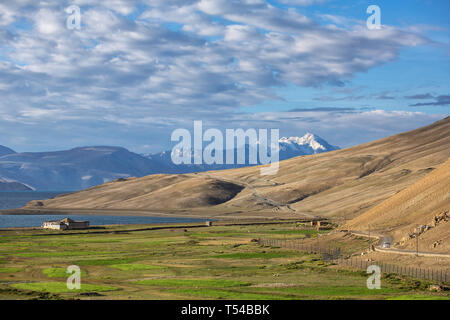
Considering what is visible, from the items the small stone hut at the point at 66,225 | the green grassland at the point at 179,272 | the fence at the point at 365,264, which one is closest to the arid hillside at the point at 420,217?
the fence at the point at 365,264

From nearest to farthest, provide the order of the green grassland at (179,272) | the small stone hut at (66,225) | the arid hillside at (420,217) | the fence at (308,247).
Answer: the green grassland at (179,272) → the arid hillside at (420,217) → the fence at (308,247) → the small stone hut at (66,225)

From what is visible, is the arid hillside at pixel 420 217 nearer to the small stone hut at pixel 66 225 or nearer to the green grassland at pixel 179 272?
the green grassland at pixel 179 272

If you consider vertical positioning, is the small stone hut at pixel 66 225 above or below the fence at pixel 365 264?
above

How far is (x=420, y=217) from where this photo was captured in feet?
353

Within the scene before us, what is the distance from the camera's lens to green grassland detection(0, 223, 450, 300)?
63938 millimetres

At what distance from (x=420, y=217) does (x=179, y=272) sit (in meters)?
49.6

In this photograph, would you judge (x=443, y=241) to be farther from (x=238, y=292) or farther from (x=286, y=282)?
(x=238, y=292)

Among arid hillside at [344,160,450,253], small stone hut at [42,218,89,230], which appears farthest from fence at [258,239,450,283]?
small stone hut at [42,218,89,230]

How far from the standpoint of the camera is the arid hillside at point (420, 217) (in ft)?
297

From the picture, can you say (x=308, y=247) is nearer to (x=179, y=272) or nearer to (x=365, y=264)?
(x=365, y=264)

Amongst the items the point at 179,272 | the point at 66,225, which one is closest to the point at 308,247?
the point at 179,272

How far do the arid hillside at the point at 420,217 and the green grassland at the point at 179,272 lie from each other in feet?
34.3

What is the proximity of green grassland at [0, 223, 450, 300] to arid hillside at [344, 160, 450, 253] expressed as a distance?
1046 cm
